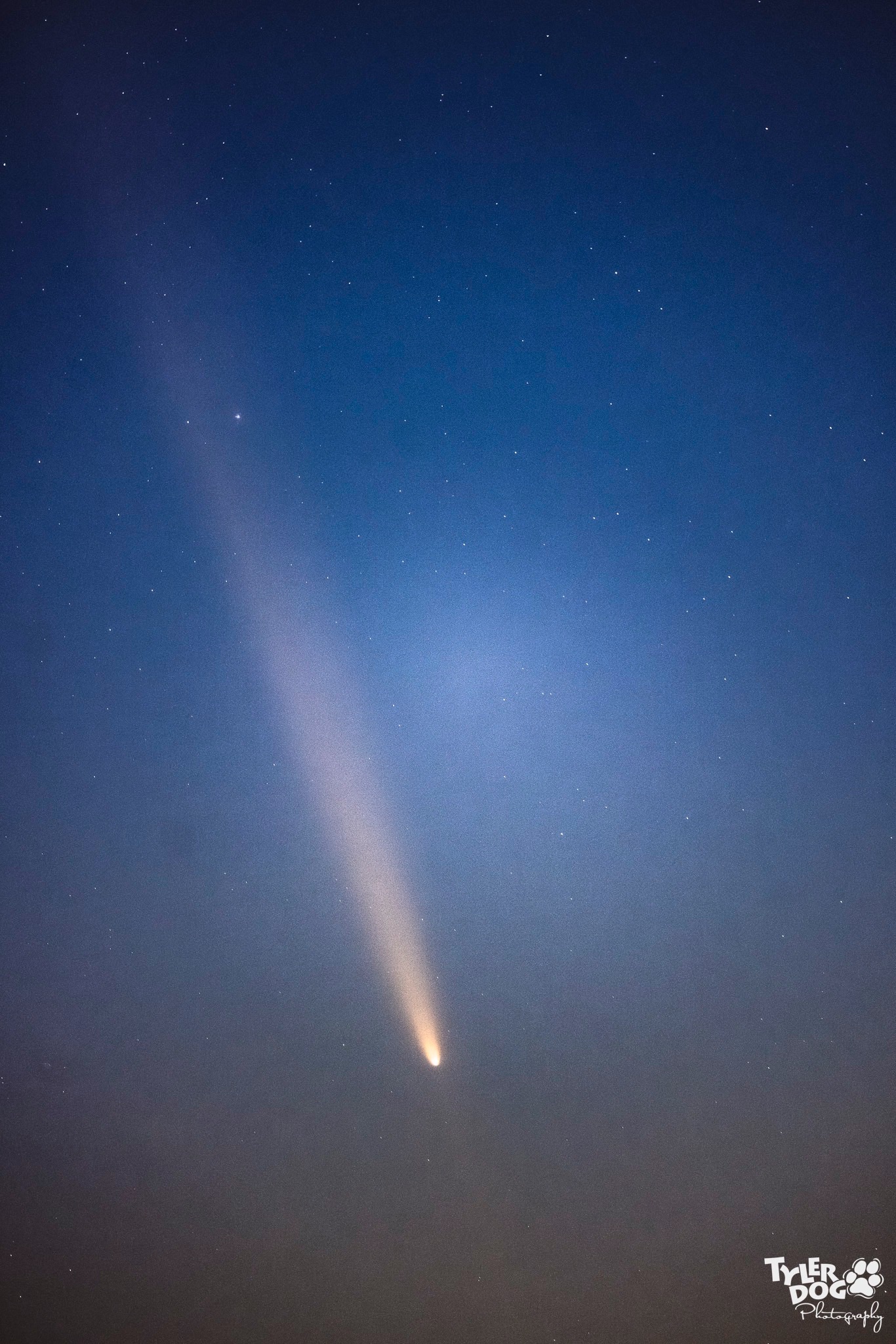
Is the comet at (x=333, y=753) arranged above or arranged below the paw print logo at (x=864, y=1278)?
above

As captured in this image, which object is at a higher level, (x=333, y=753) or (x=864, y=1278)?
(x=333, y=753)

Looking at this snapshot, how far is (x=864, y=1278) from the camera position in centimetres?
155

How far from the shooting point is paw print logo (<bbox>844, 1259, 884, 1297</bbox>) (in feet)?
5.08

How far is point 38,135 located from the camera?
1.68 m

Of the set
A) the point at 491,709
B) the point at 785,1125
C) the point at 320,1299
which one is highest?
the point at 491,709

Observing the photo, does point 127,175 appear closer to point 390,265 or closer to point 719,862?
point 390,265

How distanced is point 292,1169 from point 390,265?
5.76 ft

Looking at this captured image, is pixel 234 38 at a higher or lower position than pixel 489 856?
higher

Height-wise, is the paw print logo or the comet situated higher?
the comet

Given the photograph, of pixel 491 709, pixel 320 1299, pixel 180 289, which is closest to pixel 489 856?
pixel 491 709

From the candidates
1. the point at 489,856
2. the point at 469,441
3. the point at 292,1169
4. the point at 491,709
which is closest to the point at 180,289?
the point at 469,441

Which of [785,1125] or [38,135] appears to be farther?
[38,135]

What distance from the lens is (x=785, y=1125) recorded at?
158 cm

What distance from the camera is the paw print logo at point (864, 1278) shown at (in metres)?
1.55
